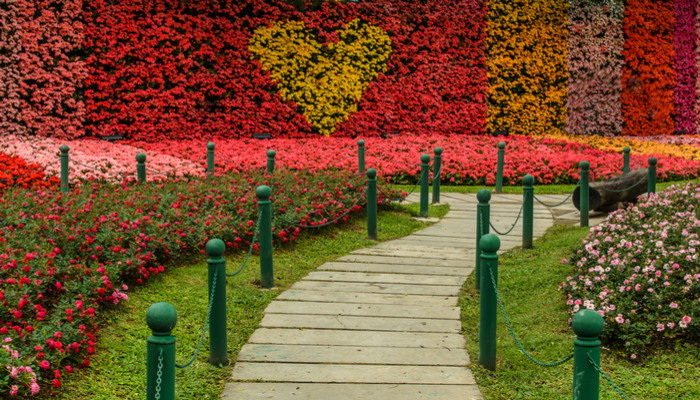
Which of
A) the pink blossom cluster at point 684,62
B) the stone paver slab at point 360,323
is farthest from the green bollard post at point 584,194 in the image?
the pink blossom cluster at point 684,62

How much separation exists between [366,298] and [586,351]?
3.08 m

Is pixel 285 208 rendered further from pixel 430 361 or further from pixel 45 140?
pixel 45 140

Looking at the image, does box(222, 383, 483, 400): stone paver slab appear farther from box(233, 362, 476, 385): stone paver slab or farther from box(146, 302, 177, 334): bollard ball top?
box(146, 302, 177, 334): bollard ball top

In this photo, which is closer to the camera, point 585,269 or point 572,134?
point 585,269

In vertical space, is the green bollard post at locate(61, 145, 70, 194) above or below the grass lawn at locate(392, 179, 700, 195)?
above

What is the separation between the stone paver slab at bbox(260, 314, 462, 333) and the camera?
4957 mm

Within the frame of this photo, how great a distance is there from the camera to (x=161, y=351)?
292cm

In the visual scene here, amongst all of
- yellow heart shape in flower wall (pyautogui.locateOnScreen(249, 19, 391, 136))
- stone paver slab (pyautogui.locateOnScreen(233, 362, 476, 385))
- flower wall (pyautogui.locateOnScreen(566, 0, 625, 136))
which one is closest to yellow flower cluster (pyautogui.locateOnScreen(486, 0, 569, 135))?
flower wall (pyautogui.locateOnScreen(566, 0, 625, 136))

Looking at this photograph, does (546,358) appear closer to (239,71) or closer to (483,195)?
(483,195)

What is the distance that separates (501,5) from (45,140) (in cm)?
1270

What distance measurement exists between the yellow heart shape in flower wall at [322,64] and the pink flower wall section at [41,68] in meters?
4.28

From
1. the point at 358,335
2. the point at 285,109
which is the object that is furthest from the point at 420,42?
the point at 358,335

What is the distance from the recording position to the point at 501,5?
18.5 meters

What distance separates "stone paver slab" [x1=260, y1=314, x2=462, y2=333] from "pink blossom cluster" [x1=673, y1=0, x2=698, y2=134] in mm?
19544
